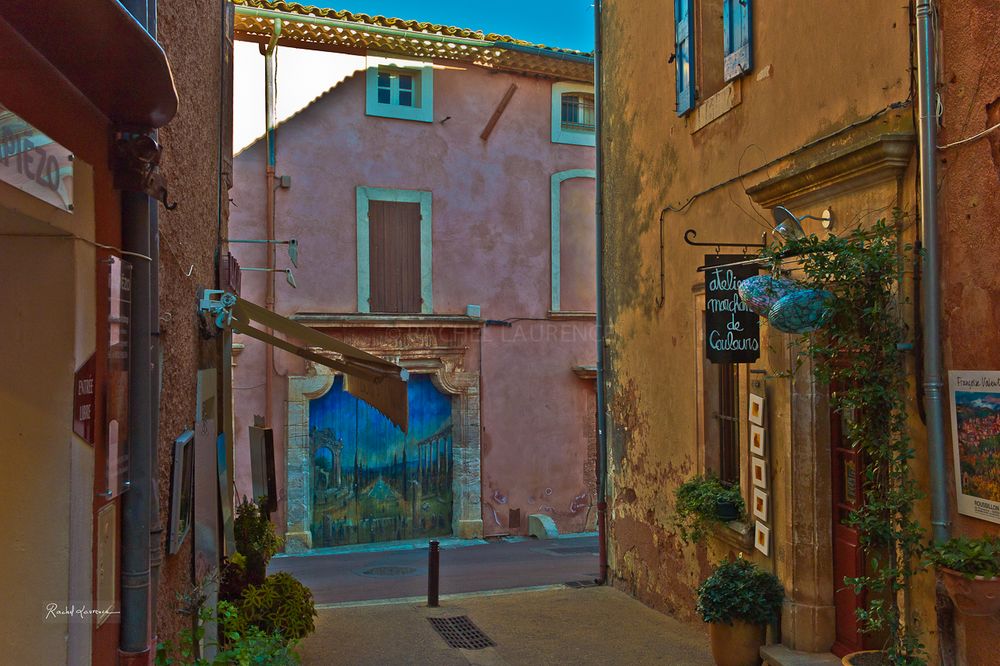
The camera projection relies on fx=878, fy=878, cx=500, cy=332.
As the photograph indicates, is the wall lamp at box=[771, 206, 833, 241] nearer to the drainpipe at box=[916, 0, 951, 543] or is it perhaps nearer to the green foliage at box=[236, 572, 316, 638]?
the drainpipe at box=[916, 0, 951, 543]

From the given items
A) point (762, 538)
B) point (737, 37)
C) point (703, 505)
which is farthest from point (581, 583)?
point (737, 37)

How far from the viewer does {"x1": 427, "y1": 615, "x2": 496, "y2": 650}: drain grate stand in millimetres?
7402

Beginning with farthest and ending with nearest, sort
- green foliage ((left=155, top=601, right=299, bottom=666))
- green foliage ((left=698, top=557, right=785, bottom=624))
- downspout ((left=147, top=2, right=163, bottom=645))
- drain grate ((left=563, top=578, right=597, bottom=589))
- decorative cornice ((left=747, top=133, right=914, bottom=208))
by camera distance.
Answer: drain grate ((left=563, top=578, right=597, bottom=589)), green foliage ((left=698, top=557, right=785, bottom=624)), decorative cornice ((left=747, top=133, right=914, bottom=208)), green foliage ((left=155, top=601, right=299, bottom=666)), downspout ((left=147, top=2, right=163, bottom=645))

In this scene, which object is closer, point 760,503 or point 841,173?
point 841,173

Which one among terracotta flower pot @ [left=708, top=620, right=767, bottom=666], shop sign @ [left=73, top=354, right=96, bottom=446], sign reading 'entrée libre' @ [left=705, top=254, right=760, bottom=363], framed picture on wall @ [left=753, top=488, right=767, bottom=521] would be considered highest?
sign reading 'entrée libre' @ [left=705, top=254, right=760, bottom=363]

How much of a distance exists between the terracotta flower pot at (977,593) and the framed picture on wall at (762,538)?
2524mm

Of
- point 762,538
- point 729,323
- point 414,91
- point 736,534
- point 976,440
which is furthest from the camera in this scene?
point 414,91

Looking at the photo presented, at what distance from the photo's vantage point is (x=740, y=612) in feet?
20.9

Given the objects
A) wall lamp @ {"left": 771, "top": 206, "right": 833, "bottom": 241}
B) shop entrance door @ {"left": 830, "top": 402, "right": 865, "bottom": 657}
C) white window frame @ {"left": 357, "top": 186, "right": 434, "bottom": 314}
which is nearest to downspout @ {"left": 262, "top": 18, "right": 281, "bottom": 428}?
white window frame @ {"left": 357, "top": 186, "right": 434, "bottom": 314}

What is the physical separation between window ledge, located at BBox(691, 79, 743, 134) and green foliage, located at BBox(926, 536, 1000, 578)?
13.7ft

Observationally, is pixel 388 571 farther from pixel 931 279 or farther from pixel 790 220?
pixel 931 279

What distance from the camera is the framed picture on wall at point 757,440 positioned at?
6.75 metres

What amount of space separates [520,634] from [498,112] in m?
10.4

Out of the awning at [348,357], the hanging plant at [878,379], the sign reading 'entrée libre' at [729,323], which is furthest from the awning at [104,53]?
the sign reading 'entrée libre' at [729,323]
